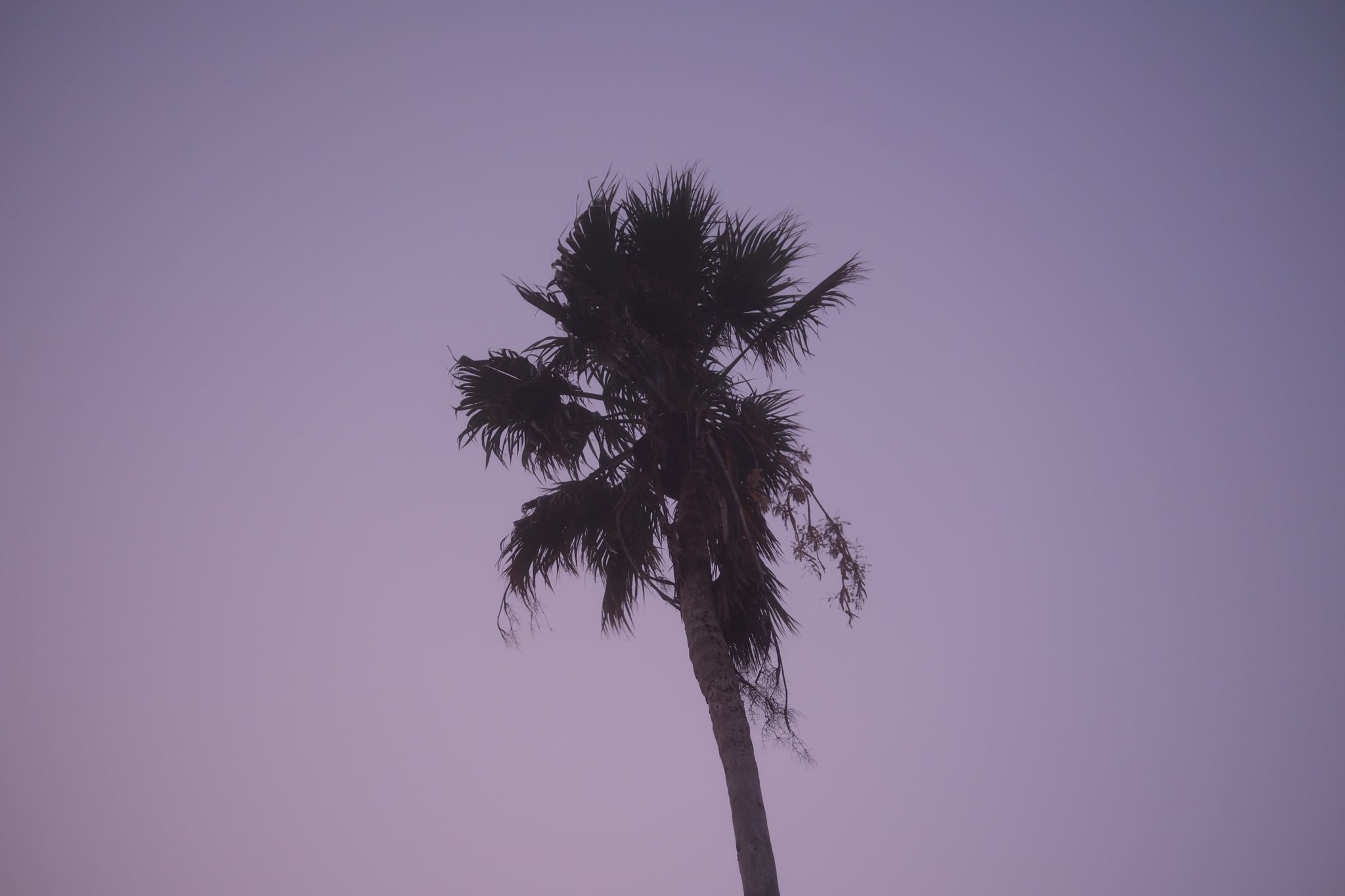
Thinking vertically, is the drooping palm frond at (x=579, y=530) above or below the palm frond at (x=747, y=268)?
below

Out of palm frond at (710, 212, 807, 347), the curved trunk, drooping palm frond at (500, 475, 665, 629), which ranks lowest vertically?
the curved trunk

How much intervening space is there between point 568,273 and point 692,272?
124 centimetres

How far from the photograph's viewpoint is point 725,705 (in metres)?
7.22

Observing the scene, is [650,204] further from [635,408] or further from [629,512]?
[629,512]

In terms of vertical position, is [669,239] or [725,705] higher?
[669,239]

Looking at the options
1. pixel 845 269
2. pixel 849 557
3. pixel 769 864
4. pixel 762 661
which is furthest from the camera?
pixel 845 269

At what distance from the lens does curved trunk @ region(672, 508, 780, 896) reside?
21.0ft

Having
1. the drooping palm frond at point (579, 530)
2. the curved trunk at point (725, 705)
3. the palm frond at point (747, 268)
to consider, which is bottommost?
the curved trunk at point (725, 705)

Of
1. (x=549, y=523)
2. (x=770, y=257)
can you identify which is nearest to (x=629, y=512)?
(x=549, y=523)

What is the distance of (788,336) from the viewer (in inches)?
372

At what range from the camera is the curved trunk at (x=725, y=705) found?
640 cm

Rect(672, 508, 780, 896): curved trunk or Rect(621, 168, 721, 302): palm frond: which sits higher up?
Rect(621, 168, 721, 302): palm frond

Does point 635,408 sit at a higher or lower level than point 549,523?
higher

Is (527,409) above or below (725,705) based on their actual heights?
above
